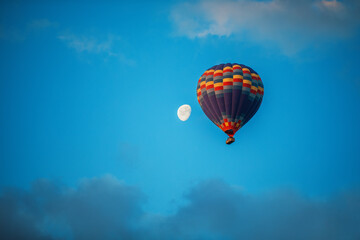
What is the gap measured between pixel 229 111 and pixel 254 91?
438cm

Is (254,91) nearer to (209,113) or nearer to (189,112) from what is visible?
(209,113)

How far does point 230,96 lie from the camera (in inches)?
2206

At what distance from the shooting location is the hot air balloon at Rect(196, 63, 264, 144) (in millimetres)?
55781

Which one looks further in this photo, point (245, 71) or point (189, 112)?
point (189, 112)

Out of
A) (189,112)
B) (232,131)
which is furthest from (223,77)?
(189,112)

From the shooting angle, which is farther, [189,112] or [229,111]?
[189,112]

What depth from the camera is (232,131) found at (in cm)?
5566

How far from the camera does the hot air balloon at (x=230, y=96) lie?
55.8 m

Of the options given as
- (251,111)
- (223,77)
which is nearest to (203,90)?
(223,77)

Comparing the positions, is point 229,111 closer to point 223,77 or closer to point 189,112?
point 223,77

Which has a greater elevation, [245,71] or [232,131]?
[245,71]

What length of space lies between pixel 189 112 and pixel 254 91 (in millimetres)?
12815

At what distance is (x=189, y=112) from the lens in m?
66.9

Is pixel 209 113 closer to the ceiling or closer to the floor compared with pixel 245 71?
closer to the floor
